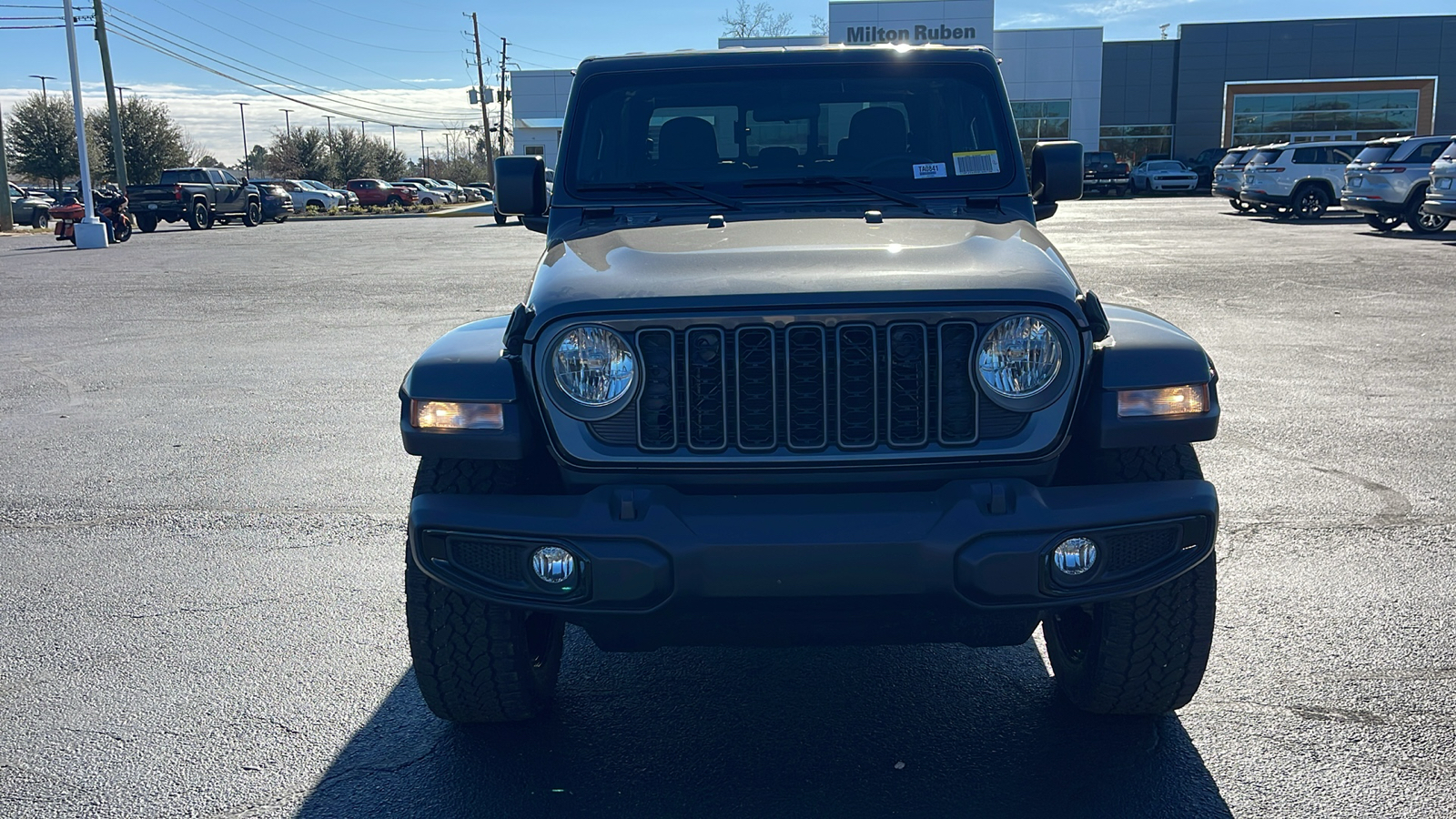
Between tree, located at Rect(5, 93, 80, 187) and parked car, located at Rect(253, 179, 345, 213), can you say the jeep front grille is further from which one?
tree, located at Rect(5, 93, 80, 187)

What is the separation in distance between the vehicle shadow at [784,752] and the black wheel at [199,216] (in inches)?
1359

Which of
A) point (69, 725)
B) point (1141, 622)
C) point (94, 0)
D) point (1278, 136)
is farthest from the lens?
point (1278, 136)

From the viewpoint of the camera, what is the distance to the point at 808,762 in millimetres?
3191

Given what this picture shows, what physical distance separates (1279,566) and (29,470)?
19.8ft

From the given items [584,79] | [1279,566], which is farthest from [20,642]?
[1279,566]

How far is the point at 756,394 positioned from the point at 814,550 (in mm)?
442

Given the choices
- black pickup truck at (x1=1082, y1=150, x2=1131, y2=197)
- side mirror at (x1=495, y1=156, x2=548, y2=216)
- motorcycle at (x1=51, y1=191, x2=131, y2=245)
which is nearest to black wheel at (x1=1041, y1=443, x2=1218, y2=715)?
side mirror at (x1=495, y1=156, x2=548, y2=216)

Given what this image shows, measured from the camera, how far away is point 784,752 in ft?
10.7

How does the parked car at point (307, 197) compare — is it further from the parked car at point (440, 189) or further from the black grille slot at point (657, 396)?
the black grille slot at point (657, 396)

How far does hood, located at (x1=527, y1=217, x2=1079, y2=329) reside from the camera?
111 inches

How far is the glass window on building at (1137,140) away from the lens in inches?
2328

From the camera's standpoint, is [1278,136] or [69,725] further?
[1278,136]

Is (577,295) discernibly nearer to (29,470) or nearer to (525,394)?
(525,394)

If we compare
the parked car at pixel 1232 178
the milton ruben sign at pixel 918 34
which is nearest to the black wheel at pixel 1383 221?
the parked car at pixel 1232 178
